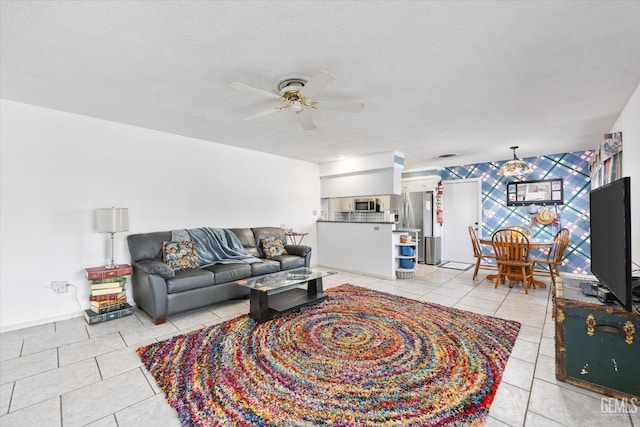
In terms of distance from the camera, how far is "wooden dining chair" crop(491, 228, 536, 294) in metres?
4.12

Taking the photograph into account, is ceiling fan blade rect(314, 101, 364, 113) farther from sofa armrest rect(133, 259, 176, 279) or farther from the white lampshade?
the white lampshade

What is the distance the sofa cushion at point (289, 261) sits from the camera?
425cm

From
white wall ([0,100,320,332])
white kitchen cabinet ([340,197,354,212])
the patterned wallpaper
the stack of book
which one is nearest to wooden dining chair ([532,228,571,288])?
the patterned wallpaper

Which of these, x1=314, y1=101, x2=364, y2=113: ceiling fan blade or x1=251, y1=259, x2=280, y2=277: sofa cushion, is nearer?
x1=314, y1=101, x2=364, y2=113: ceiling fan blade

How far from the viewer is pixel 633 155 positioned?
262 cm

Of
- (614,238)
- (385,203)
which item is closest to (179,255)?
(614,238)

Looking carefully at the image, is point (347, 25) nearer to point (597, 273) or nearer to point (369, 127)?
point (369, 127)

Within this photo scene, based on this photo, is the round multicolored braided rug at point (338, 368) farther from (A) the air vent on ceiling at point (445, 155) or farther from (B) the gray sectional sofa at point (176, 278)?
(A) the air vent on ceiling at point (445, 155)

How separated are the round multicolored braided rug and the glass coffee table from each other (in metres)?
0.12

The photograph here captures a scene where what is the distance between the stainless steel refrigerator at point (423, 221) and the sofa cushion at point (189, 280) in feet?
16.0

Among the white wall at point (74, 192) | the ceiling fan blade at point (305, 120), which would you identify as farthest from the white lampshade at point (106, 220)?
the ceiling fan blade at point (305, 120)

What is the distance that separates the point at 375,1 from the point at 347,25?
23 centimetres

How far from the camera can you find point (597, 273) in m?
2.11

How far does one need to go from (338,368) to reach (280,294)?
1578 millimetres
